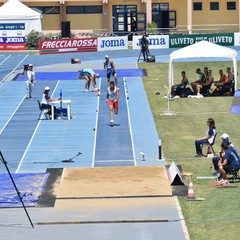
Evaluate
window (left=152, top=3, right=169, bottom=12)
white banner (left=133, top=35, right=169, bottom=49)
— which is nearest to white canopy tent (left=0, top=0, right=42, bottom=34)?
white banner (left=133, top=35, right=169, bottom=49)

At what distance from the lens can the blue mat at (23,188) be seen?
60.7 feet

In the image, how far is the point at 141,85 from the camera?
40.8 meters

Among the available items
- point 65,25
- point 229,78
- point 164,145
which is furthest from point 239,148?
point 65,25

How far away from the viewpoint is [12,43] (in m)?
62.3

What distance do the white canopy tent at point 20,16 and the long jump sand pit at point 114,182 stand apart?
4295cm

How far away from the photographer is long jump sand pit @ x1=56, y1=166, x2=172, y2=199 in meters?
19.1

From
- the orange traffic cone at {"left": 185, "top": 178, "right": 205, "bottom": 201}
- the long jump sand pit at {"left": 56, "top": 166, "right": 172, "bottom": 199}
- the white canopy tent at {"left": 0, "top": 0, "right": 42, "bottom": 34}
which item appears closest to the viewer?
the orange traffic cone at {"left": 185, "top": 178, "right": 205, "bottom": 201}

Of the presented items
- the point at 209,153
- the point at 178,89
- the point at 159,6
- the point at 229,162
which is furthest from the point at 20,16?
the point at 229,162

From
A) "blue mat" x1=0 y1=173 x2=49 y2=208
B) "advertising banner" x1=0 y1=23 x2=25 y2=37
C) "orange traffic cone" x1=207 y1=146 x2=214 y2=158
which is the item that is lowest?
"blue mat" x1=0 y1=173 x2=49 y2=208

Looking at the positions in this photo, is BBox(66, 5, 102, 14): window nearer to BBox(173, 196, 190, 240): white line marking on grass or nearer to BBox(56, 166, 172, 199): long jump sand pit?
BBox(56, 166, 172, 199): long jump sand pit

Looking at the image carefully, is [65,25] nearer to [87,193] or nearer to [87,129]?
[87,129]

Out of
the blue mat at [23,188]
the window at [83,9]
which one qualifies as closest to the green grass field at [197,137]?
the blue mat at [23,188]

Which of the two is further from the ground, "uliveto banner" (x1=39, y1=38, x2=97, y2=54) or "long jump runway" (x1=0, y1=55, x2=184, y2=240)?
"uliveto banner" (x1=39, y1=38, x2=97, y2=54)

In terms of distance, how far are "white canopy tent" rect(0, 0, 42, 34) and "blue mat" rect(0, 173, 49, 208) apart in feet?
142
